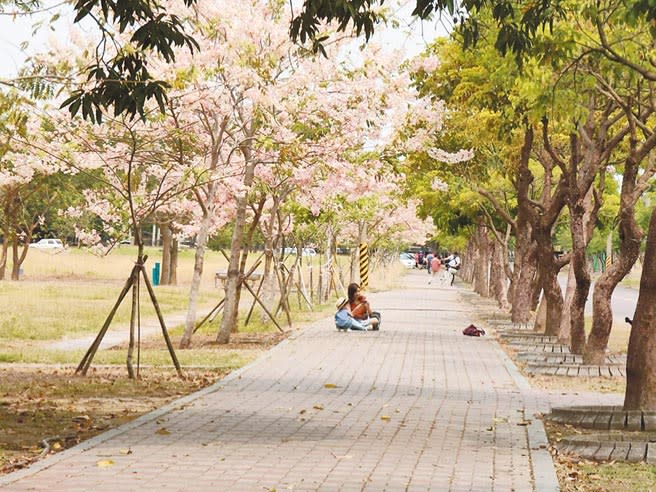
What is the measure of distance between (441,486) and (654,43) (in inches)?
340

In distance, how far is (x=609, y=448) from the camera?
10.2 meters

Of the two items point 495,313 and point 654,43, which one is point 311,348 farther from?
point 495,313

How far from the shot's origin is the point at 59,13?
496 inches

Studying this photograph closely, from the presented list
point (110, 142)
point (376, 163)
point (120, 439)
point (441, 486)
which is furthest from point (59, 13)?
point (376, 163)

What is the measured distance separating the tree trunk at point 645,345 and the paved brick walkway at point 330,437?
0.97 metres

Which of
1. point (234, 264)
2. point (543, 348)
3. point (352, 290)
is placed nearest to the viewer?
point (543, 348)

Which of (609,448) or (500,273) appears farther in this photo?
(500,273)

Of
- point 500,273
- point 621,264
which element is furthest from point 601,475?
point 500,273

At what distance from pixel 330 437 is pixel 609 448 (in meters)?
2.29

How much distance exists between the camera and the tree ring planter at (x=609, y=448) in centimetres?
1002

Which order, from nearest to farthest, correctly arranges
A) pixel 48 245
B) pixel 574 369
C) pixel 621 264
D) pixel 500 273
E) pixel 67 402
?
pixel 67 402 → pixel 574 369 → pixel 621 264 → pixel 500 273 → pixel 48 245

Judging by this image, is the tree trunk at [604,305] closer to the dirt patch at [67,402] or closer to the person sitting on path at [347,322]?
the dirt patch at [67,402]

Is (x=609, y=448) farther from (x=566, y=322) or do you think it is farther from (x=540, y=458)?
(x=566, y=322)

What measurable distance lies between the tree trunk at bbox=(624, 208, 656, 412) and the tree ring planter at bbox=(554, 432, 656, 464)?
3.86 ft
